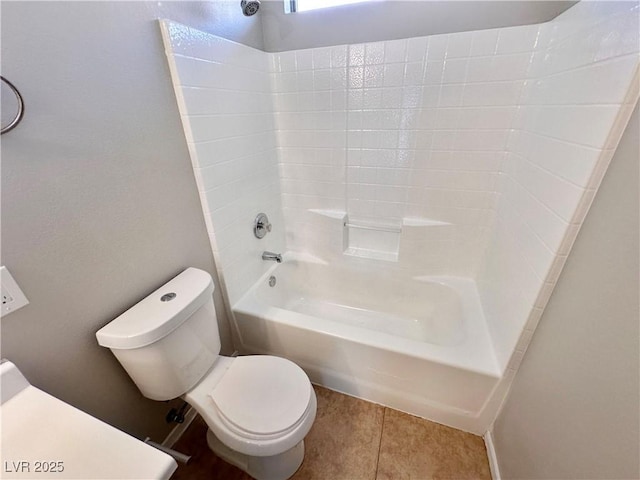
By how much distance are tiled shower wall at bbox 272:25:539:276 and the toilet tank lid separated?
3.09ft

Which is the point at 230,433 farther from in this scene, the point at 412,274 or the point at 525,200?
the point at 525,200

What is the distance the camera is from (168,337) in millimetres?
886

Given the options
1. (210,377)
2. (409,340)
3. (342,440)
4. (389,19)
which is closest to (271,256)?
(210,377)

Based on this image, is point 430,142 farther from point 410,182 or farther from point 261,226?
point 261,226

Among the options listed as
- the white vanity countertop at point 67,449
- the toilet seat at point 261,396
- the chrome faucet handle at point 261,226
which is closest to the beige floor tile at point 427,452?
the toilet seat at point 261,396

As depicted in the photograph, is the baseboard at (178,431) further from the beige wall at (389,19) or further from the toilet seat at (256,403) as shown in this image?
the beige wall at (389,19)

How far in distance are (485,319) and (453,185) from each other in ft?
2.34

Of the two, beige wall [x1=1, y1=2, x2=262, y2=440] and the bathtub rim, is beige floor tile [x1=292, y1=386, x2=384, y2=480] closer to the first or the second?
the bathtub rim

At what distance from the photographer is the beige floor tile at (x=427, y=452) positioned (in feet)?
3.70

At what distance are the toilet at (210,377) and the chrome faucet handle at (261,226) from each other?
1.64ft

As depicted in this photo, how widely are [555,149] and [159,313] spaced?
1440 mm

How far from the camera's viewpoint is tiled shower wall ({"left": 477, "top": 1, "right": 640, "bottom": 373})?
2.22 ft

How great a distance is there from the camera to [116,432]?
0.57 m

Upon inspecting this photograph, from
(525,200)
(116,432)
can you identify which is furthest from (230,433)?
(525,200)
